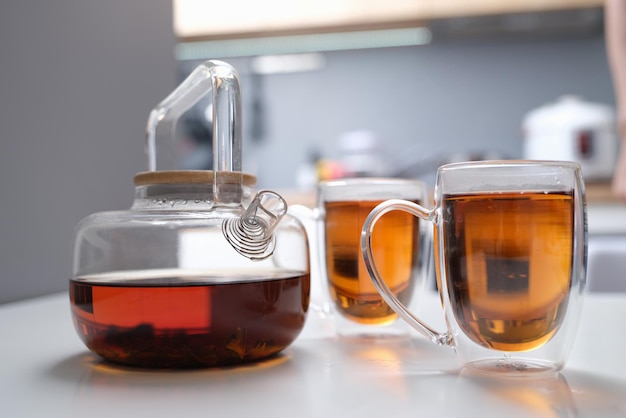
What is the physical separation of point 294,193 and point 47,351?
2260 mm

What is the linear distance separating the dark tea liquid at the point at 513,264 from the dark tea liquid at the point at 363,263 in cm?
14

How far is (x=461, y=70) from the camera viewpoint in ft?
11.0

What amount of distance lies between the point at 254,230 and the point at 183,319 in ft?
0.27

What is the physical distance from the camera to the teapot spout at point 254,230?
1.67 feet

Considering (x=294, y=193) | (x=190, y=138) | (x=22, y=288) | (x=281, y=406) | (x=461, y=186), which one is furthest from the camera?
(x=190, y=138)

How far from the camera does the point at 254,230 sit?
1.68 feet

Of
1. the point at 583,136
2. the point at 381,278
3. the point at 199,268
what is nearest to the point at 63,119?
the point at 199,268

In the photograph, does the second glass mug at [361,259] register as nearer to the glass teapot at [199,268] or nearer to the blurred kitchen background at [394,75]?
the glass teapot at [199,268]

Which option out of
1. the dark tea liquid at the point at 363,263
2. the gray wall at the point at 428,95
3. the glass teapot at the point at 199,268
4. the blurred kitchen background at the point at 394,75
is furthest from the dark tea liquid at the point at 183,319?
the gray wall at the point at 428,95

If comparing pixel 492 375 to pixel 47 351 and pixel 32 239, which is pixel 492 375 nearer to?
pixel 47 351

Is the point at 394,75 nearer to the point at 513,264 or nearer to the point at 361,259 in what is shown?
the point at 361,259

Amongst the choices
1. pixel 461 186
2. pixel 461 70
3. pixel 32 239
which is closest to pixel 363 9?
pixel 461 70

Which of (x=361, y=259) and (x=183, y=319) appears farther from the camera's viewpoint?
(x=361, y=259)

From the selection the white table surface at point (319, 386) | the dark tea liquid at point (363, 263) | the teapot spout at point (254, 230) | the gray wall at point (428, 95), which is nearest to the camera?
the white table surface at point (319, 386)
